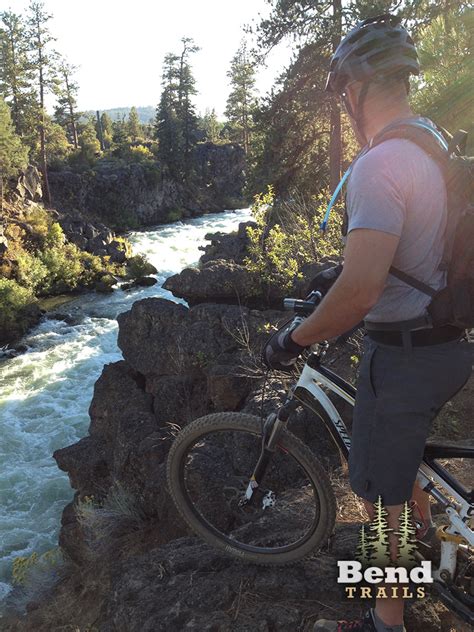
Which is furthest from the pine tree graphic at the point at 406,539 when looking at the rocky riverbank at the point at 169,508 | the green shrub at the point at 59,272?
the green shrub at the point at 59,272

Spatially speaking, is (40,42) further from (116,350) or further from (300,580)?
(300,580)

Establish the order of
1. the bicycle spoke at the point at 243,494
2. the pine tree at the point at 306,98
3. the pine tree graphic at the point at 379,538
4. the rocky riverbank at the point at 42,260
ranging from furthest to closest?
the rocky riverbank at the point at 42,260
the pine tree at the point at 306,98
the bicycle spoke at the point at 243,494
the pine tree graphic at the point at 379,538

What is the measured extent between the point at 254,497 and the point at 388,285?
1.76 metres

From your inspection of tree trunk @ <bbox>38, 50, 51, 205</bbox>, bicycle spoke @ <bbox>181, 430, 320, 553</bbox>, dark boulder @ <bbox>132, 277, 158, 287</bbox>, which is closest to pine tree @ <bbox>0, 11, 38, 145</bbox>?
tree trunk @ <bbox>38, 50, 51, 205</bbox>

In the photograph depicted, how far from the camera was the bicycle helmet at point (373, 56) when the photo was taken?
6.09ft

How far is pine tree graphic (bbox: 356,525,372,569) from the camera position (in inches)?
90.4

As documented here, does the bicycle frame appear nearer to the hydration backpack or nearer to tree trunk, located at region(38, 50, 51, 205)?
the hydration backpack

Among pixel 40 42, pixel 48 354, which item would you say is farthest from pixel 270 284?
pixel 40 42

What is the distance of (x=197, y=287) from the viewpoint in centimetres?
998

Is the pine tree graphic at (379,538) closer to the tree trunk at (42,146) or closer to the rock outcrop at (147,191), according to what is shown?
the tree trunk at (42,146)

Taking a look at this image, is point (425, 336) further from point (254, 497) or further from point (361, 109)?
point (254, 497)

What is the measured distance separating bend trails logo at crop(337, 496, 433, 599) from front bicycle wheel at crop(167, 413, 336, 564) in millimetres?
408

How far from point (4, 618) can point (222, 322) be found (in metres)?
5.17

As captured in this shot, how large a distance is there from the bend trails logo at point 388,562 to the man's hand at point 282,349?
→ 71 centimetres
